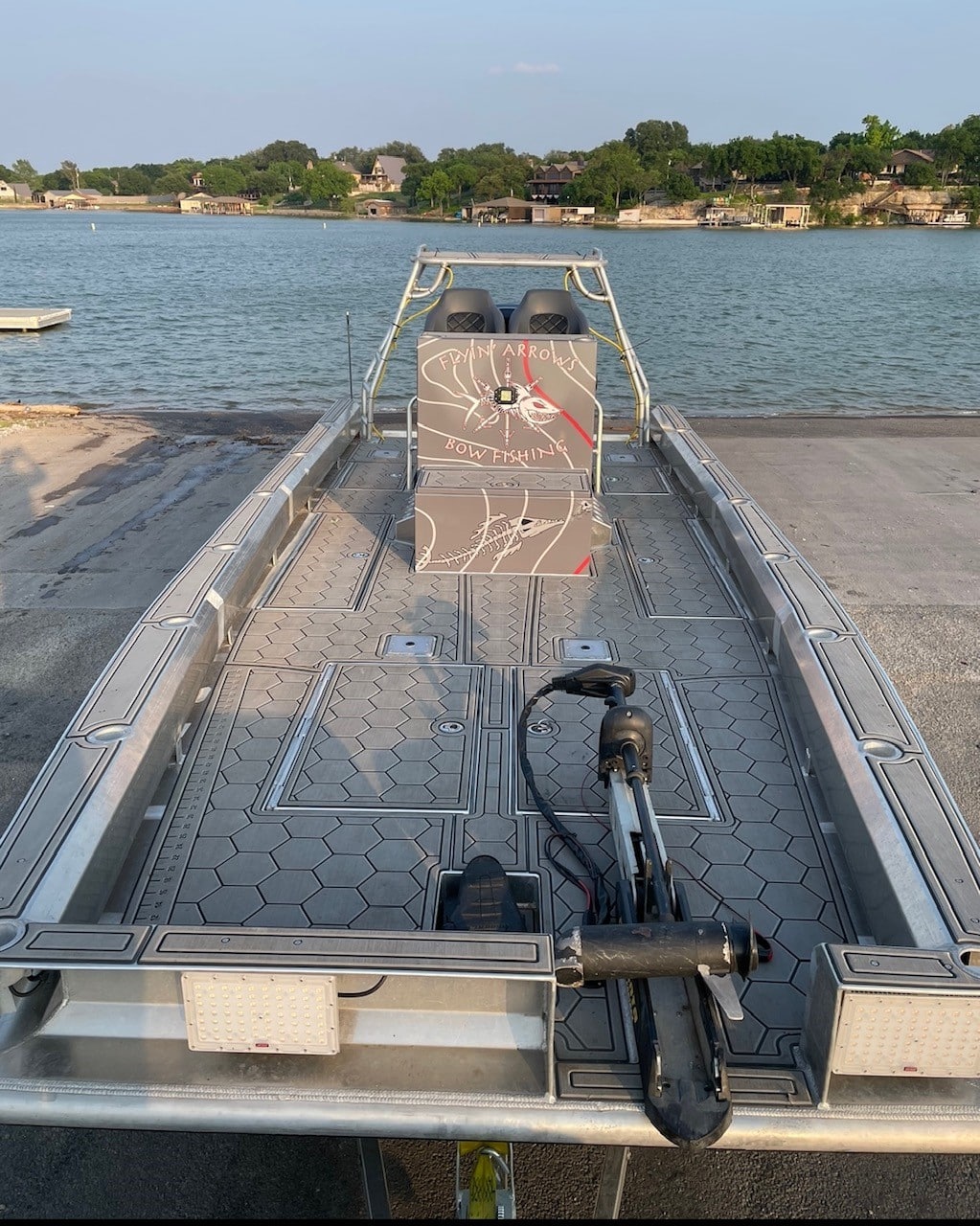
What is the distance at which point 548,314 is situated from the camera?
7.17m

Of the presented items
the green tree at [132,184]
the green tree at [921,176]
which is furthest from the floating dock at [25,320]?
the green tree at [132,184]

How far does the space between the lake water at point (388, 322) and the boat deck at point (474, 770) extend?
3455mm

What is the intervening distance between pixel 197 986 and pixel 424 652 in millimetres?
2643

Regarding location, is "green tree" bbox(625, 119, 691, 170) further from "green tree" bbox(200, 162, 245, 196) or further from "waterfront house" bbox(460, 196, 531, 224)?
"green tree" bbox(200, 162, 245, 196)

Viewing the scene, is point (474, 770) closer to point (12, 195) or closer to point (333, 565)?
point (333, 565)

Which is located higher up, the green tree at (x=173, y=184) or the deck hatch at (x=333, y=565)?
the green tree at (x=173, y=184)

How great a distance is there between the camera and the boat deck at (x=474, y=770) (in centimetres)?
298

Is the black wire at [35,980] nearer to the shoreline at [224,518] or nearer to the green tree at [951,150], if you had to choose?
the shoreline at [224,518]

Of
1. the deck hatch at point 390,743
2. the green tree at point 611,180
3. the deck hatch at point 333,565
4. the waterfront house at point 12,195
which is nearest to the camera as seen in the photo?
the deck hatch at point 390,743

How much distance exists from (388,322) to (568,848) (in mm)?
25046

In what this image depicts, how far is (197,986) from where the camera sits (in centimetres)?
209

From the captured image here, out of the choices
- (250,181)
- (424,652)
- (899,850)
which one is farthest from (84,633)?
(250,181)

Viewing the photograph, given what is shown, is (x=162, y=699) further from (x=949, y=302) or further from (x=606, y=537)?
(x=949, y=302)

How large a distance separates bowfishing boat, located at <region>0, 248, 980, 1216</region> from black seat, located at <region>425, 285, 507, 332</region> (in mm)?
1202
